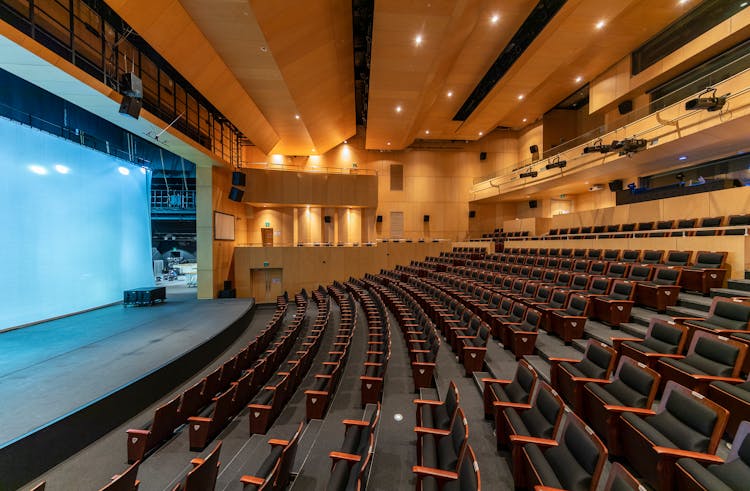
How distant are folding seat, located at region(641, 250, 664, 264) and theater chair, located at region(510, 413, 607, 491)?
12.2 feet

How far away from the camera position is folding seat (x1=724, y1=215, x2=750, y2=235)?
3453 mm

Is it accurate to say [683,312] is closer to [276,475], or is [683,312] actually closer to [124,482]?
[276,475]

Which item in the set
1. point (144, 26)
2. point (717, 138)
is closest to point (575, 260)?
point (717, 138)

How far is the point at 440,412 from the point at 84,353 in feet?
13.5

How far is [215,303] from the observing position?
6.96 meters

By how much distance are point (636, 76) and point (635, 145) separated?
9.17 ft

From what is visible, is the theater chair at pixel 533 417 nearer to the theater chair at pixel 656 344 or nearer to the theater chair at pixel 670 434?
the theater chair at pixel 670 434

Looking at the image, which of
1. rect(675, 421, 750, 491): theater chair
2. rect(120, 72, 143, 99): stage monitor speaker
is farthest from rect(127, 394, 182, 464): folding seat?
rect(120, 72, 143, 99): stage monitor speaker

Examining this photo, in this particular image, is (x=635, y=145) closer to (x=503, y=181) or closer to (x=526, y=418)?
(x=503, y=181)

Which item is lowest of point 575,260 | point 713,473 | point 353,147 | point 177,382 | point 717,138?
point 177,382

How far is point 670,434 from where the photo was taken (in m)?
1.40

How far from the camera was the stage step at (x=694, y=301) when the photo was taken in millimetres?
2889

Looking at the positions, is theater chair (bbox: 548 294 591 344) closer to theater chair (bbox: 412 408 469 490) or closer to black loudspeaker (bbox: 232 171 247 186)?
theater chair (bbox: 412 408 469 490)

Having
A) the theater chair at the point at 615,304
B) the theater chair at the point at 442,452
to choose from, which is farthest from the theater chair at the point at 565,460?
the theater chair at the point at 615,304
